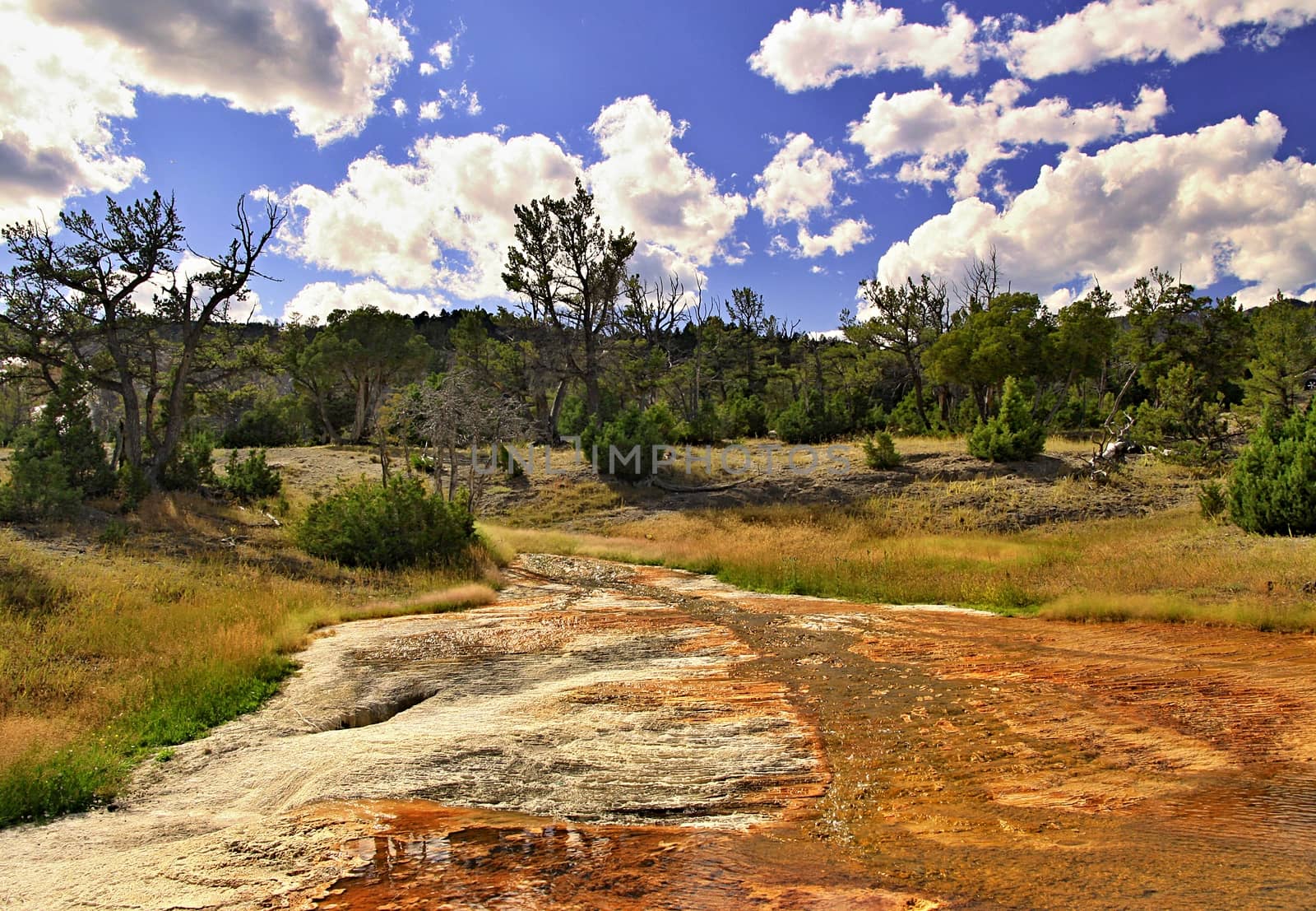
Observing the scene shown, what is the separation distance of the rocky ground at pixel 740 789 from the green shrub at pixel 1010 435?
19.3m

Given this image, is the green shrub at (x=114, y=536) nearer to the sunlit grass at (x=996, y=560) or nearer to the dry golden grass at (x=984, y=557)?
the dry golden grass at (x=984, y=557)

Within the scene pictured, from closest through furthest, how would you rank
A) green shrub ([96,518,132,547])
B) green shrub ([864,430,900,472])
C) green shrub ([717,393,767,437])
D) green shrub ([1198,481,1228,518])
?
green shrub ([96,518,132,547]) < green shrub ([1198,481,1228,518]) < green shrub ([864,430,900,472]) < green shrub ([717,393,767,437])

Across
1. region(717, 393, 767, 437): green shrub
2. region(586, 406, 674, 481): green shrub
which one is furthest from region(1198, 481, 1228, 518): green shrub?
region(717, 393, 767, 437): green shrub

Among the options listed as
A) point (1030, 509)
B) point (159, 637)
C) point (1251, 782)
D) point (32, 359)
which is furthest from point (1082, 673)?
point (32, 359)

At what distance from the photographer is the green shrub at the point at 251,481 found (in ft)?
87.2

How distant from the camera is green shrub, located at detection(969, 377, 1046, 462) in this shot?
1097 inches

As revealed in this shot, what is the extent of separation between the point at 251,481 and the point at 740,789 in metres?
26.6

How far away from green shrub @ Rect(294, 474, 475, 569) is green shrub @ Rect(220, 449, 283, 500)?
9.04m

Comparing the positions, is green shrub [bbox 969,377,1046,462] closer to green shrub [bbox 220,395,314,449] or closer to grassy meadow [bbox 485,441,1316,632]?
grassy meadow [bbox 485,441,1316,632]

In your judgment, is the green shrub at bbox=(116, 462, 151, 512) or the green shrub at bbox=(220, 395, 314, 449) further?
the green shrub at bbox=(220, 395, 314, 449)

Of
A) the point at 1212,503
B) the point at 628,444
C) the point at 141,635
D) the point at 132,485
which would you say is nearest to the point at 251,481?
the point at 132,485

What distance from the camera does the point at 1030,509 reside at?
2380 cm

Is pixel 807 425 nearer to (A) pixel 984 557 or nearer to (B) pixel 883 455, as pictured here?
(B) pixel 883 455

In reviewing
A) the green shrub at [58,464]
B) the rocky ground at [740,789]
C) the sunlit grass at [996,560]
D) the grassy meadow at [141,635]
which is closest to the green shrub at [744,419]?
the sunlit grass at [996,560]
